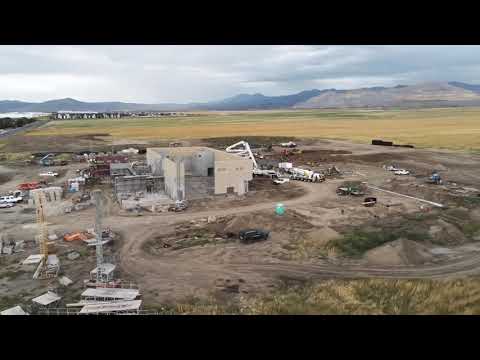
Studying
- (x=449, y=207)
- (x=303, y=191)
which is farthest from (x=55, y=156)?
(x=449, y=207)

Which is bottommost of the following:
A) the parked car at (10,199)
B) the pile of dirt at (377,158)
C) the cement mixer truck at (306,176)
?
the parked car at (10,199)

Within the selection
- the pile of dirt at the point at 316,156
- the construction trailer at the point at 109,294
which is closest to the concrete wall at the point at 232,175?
the construction trailer at the point at 109,294

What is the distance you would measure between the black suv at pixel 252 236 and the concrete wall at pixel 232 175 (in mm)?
10643

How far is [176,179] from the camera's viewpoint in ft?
99.2

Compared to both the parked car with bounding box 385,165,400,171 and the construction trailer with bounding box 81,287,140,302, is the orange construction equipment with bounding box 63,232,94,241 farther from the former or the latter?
the parked car with bounding box 385,165,400,171

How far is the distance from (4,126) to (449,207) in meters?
110

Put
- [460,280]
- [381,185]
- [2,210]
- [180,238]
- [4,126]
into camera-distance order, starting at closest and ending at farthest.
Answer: [460,280] → [180,238] → [2,210] → [381,185] → [4,126]

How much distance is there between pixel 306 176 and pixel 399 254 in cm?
1966

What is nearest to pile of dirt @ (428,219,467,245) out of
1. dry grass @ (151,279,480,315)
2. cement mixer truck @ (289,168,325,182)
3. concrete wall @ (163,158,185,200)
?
dry grass @ (151,279,480,315)

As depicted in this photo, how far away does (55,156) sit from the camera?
5619cm

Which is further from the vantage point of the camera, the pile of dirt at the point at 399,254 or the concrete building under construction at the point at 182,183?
the concrete building under construction at the point at 182,183

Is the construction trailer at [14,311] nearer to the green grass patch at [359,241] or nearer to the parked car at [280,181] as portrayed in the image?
the green grass patch at [359,241]

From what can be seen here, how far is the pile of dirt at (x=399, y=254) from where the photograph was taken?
1884 centimetres
